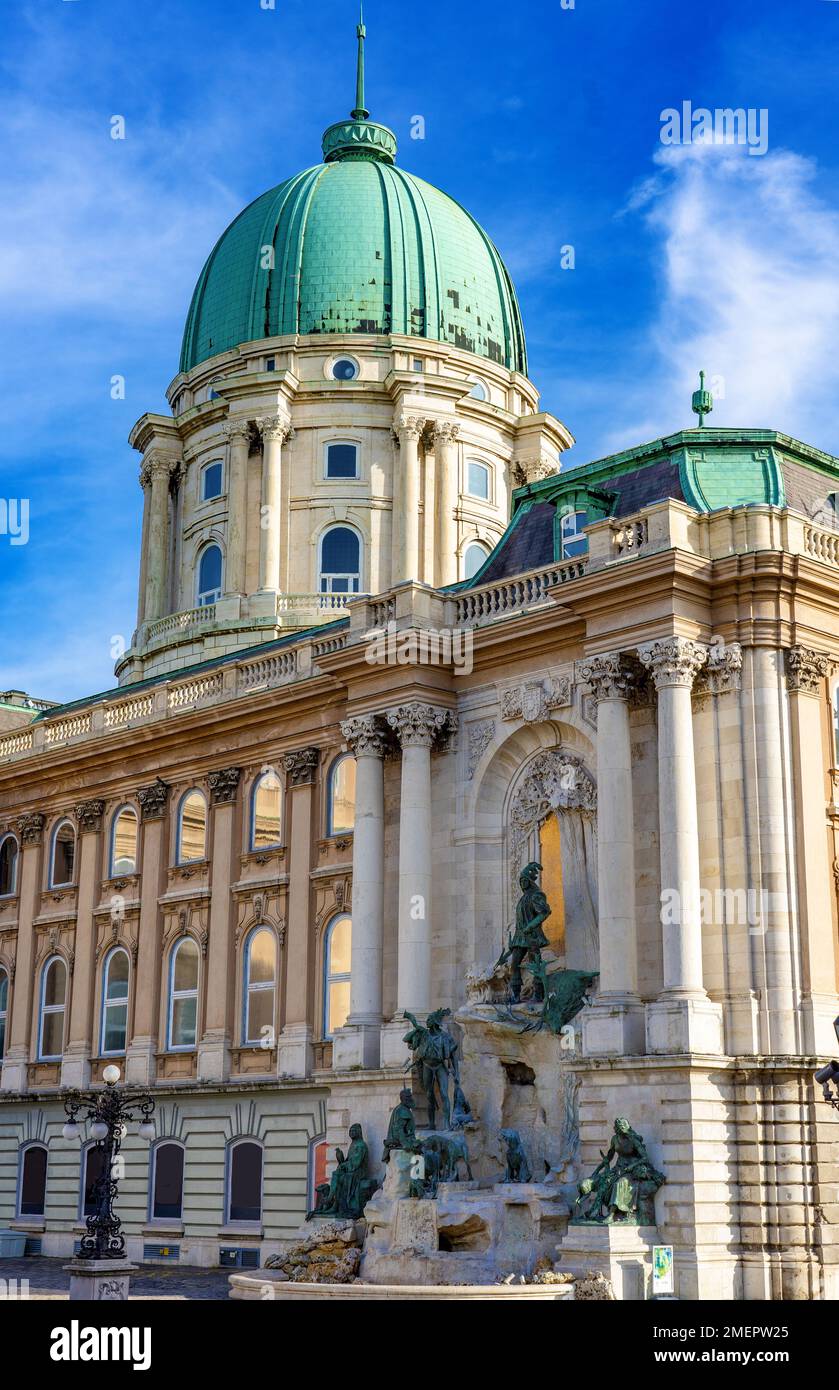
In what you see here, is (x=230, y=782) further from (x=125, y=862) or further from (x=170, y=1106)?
(x=170, y=1106)

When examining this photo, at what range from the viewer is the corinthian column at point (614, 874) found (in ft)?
100

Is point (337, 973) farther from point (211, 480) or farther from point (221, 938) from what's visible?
point (211, 480)

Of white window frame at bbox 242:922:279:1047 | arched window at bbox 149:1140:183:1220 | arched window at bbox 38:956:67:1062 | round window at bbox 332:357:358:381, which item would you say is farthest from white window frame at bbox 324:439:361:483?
arched window at bbox 149:1140:183:1220

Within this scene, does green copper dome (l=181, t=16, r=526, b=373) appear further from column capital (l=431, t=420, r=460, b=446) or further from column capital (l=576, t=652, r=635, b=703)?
column capital (l=576, t=652, r=635, b=703)

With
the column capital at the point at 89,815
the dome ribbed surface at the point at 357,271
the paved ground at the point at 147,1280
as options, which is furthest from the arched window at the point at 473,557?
the paved ground at the point at 147,1280

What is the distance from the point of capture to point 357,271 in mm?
56438

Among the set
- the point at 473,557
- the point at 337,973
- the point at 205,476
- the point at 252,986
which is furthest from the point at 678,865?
the point at 205,476

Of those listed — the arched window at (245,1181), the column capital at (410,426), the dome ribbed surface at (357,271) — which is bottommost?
the arched window at (245,1181)

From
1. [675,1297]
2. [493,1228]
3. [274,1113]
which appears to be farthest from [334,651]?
[675,1297]

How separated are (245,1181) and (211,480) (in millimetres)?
24919

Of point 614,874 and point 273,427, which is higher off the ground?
point 273,427

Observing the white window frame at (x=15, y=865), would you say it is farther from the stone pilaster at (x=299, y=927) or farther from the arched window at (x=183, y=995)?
the stone pilaster at (x=299, y=927)

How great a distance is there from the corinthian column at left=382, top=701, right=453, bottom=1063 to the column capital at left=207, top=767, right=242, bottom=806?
24.5 feet

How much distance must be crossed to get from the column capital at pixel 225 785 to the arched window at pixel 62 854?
624 cm
